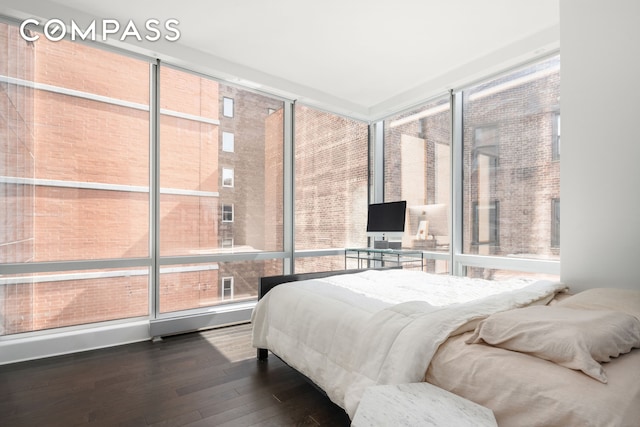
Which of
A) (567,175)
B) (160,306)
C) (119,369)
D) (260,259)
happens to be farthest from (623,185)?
(160,306)

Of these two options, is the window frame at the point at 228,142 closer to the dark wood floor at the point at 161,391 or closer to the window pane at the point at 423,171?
the dark wood floor at the point at 161,391

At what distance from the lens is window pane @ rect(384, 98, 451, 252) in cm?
417

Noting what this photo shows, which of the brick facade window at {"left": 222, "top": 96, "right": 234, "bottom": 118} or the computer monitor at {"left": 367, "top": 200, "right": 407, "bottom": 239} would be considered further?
the computer monitor at {"left": 367, "top": 200, "right": 407, "bottom": 239}

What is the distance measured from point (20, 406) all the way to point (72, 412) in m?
0.36

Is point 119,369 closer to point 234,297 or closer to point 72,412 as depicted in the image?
point 72,412

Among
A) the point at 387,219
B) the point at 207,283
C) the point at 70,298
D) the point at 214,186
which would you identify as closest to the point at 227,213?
the point at 214,186

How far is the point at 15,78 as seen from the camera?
2746mm

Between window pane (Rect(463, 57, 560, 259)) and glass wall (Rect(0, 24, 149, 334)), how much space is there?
3516 millimetres

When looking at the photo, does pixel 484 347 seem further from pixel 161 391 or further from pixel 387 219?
pixel 387 219

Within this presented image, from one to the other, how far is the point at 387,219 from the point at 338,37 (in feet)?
7.33

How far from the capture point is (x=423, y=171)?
445 centimetres

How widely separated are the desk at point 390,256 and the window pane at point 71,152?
2.51 m

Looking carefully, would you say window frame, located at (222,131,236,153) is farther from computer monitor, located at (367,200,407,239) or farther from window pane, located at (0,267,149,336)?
computer monitor, located at (367,200,407,239)

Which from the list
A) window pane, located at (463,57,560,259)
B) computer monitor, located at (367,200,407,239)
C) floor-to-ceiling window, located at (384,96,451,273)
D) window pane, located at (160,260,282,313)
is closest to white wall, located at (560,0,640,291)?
window pane, located at (463,57,560,259)
